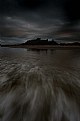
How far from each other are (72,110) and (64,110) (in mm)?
228

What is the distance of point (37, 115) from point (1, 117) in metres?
0.89

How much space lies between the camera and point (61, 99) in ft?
10.8

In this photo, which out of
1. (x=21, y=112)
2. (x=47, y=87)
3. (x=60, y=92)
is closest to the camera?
(x=21, y=112)

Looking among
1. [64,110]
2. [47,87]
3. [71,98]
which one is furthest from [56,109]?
[47,87]

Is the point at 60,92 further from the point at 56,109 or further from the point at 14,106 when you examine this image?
the point at 14,106

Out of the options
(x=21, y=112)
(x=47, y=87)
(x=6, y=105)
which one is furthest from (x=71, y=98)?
(x=6, y=105)

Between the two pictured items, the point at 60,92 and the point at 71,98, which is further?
the point at 60,92

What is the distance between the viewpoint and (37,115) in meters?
2.56

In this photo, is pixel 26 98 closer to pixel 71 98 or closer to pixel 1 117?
pixel 1 117

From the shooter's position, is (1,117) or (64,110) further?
(64,110)

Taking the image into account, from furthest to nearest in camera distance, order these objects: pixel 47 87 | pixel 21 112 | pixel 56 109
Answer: pixel 47 87
pixel 56 109
pixel 21 112

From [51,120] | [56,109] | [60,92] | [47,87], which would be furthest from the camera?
[47,87]

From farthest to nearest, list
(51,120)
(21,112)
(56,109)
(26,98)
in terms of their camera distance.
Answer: (26,98), (56,109), (21,112), (51,120)

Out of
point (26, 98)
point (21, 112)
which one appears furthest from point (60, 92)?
point (21, 112)
